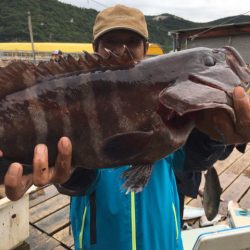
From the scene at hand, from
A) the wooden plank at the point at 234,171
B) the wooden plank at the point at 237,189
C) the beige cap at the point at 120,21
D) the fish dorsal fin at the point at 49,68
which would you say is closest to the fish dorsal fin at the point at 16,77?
the fish dorsal fin at the point at 49,68

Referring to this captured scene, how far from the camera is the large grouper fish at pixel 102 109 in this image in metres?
1.53

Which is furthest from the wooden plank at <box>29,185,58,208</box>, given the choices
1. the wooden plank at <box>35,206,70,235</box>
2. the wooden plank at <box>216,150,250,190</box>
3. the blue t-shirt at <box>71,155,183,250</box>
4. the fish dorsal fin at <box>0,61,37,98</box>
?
the fish dorsal fin at <box>0,61,37,98</box>

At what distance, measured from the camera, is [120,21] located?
235 cm

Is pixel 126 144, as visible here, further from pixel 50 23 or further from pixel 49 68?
pixel 50 23

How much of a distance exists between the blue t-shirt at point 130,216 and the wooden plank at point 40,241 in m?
1.77

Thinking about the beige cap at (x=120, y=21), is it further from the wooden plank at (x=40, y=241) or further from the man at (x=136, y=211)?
the wooden plank at (x=40, y=241)

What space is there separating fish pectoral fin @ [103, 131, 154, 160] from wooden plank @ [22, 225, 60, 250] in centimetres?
250

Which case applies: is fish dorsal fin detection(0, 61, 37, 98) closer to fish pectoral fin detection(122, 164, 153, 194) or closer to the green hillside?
fish pectoral fin detection(122, 164, 153, 194)

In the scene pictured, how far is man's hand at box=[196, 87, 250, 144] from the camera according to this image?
1467mm

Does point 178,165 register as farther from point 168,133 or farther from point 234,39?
point 234,39

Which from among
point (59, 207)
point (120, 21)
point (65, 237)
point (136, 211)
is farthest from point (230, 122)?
point (59, 207)

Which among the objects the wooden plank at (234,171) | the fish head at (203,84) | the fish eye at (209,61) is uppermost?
the fish eye at (209,61)

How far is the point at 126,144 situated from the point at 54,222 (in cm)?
Result: 288

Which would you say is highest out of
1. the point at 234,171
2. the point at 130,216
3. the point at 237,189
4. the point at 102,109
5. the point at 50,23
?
the point at 102,109
